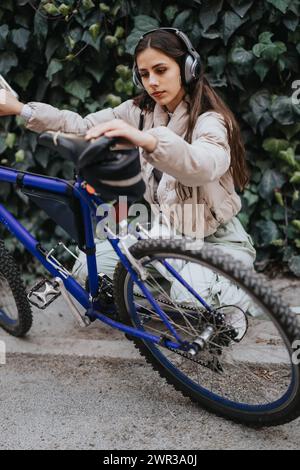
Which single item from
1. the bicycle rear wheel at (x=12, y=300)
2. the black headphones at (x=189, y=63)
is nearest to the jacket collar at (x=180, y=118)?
the black headphones at (x=189, y=63)

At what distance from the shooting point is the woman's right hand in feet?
7.55

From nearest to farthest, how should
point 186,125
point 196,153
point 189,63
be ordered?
point 196,153 → point 189,63 → point 186,125

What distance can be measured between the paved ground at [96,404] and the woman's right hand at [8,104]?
1.23 m

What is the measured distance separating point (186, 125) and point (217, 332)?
35.9 inches

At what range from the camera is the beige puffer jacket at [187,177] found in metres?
2.09

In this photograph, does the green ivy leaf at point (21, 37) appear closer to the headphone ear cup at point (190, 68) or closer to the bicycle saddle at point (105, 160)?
the headphone ear cup at point (190, 68)

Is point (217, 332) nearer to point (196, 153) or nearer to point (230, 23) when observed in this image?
point (196, 153)

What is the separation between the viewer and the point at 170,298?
241 centimetres

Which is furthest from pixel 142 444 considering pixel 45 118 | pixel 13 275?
pixel 45 118

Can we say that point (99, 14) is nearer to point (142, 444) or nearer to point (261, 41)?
point (261, 41)

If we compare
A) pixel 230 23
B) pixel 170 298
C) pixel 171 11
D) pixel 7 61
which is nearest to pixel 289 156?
pixel 230 23

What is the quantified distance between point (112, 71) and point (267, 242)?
1.43 m

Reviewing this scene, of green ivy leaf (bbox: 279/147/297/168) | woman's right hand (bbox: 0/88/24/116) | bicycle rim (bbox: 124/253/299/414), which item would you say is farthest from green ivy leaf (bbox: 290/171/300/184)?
woman's right hand (bbox: 0/88/24/116)

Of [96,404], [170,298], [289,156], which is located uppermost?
[289,156]
